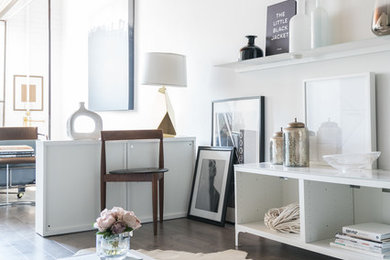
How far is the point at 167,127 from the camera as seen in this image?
414 cm

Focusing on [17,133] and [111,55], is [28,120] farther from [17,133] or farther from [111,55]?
[111,55]

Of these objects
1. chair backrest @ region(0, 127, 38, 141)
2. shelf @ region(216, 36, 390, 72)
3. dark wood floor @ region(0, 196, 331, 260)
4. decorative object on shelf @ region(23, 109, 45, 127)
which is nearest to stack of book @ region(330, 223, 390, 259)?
dark wood floor @ region(0, 196, 331, 260)

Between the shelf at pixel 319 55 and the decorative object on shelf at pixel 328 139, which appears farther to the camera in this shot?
the decorative object on shelf at pixel 328 139

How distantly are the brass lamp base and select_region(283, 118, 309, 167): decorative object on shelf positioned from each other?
58.3 inches

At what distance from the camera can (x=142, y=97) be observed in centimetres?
505

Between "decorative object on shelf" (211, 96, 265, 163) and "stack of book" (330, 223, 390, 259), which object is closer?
"stack of book" (330, 223, 390, 259)

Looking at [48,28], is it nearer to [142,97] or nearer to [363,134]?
[142,97]

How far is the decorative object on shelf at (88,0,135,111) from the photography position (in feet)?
17.1

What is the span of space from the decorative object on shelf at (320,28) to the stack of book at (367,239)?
1.16 metres

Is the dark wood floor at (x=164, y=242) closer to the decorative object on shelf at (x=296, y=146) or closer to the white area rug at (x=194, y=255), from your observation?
the white area rug at (x=194, y=255)

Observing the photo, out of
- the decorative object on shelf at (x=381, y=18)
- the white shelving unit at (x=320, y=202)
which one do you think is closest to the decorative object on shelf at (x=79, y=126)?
the white shelving unit at (x=320, y=202)

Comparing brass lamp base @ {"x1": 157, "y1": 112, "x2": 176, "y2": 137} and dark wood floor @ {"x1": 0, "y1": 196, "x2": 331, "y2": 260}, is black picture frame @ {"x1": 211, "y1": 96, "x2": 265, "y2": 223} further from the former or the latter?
brass lamp base @ {"x1": 157, "y1": 112, "x2": 176, "y2": 137}

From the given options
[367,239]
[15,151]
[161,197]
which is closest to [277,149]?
[367,239]

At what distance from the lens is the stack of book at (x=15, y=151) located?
485 centimetres
